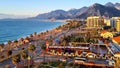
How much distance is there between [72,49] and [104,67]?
12.7 m

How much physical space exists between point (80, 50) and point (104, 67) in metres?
12.0

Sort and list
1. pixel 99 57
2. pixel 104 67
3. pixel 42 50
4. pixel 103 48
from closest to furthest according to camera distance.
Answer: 1. pixel 104 67
2. pixel 99 57
3. pixel 42 50
4. pixel 103 48

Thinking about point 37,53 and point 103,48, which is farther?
point 103,48

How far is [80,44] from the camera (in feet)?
173

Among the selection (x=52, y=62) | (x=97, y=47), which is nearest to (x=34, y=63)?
(x=52, y=62)

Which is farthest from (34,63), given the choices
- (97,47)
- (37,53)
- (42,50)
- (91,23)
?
(91,23)

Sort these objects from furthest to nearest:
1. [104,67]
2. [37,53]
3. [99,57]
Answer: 1. [37,53]
2. [99,57]
3. [104,67]

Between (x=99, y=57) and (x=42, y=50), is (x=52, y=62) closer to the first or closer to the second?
(x=99, y=57)

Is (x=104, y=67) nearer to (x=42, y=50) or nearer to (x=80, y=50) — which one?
(x=80, y=50)

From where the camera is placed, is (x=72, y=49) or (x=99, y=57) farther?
(x=72, y=49)

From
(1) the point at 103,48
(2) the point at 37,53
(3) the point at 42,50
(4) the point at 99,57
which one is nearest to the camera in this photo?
(4) the point at 99,57

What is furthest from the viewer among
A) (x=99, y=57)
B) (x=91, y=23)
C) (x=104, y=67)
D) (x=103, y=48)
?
(x=91, y=23)

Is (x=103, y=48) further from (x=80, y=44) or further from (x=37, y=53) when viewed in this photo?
(x=37, y=53)

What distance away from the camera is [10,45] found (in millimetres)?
53688
